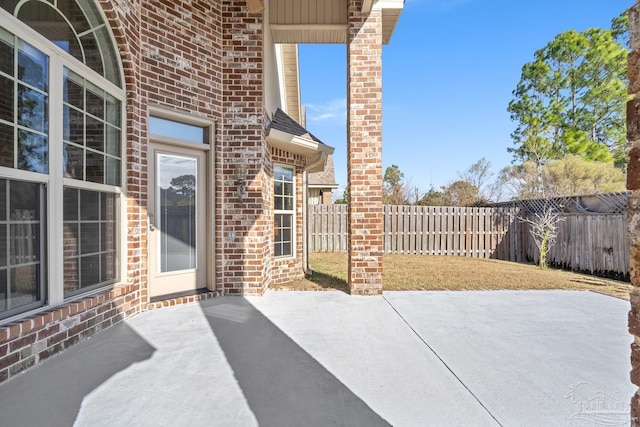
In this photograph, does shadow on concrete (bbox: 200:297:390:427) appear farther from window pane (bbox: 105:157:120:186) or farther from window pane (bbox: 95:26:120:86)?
window pane (bbox: 95:26:120:86)

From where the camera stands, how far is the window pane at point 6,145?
2559 millimetres

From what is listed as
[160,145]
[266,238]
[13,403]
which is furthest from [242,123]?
[13,403]

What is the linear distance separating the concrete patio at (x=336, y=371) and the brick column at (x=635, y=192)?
54.9 inches

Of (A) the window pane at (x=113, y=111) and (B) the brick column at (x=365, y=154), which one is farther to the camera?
(B) the brick column at (x=365, y=154)

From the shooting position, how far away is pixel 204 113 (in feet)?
15.4

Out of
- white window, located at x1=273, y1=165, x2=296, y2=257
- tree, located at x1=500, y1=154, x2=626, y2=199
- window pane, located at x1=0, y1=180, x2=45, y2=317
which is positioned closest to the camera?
window pane, located at x1=0, y1=180, x2=45, y2=317

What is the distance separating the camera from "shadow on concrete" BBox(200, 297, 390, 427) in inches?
81.6

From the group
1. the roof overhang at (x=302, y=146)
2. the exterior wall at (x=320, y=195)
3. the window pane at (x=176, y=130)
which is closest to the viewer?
the window pane at (x=176, y=130)

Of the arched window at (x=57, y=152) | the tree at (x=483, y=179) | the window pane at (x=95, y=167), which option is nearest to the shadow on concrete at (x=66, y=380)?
the arched window at (x=57, y=152)

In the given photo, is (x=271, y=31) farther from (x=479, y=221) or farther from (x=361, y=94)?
(x=479, y=221)

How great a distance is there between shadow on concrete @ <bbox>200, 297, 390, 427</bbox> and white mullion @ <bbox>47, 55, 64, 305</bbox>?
5.12 feet

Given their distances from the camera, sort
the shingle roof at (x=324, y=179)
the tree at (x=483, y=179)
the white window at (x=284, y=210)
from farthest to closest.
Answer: the tree at (x=483, y=179) → the shingle roof at (x=324, y=179) → the white window at (x=284, y=210)

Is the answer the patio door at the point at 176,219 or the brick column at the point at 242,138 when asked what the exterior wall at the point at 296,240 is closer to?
the brick column at the point at 242,138

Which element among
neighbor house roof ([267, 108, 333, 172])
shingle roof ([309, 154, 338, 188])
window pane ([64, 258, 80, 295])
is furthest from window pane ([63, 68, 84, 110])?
shingle roof ([309, 154, 338, 188])
